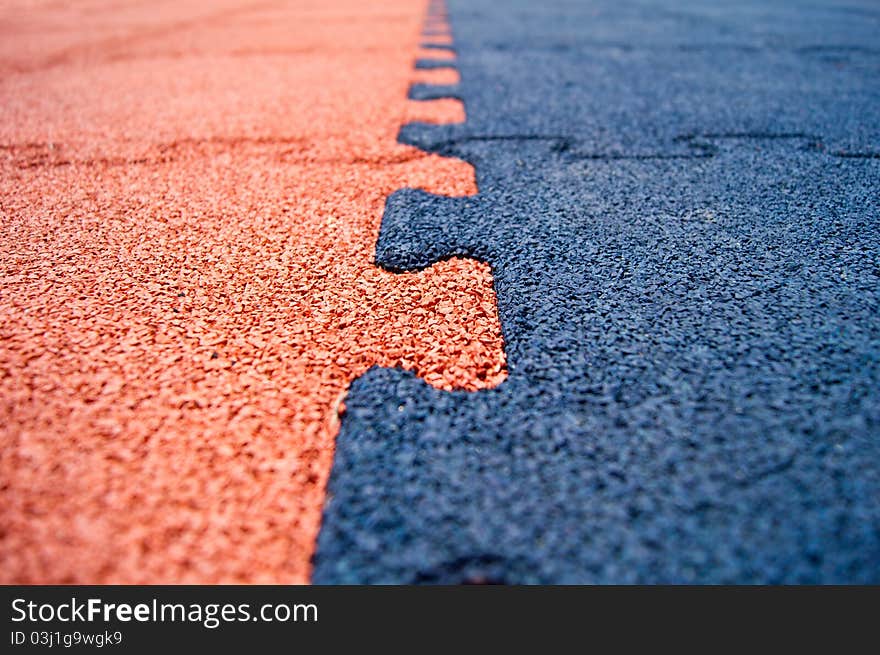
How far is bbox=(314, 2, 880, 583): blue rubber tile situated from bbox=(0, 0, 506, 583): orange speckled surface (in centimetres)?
9

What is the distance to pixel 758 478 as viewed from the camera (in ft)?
2.99

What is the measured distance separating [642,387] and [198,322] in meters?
1.08

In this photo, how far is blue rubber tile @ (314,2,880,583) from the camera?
834 mm

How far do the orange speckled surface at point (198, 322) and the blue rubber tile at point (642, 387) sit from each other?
9 centimetres

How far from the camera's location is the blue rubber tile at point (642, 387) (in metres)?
0.83

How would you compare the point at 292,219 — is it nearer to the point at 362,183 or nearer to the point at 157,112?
the point at 362,183

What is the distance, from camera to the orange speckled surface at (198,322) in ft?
2.89

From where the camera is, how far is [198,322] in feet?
4.29

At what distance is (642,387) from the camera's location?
1.09 m

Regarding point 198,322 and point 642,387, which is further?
point 198,322

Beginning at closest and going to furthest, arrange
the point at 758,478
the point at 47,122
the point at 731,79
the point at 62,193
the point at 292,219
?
the point at 758,478, the point at 292,219, the point at 62,193, the point at 47,122, the point at 731,79
